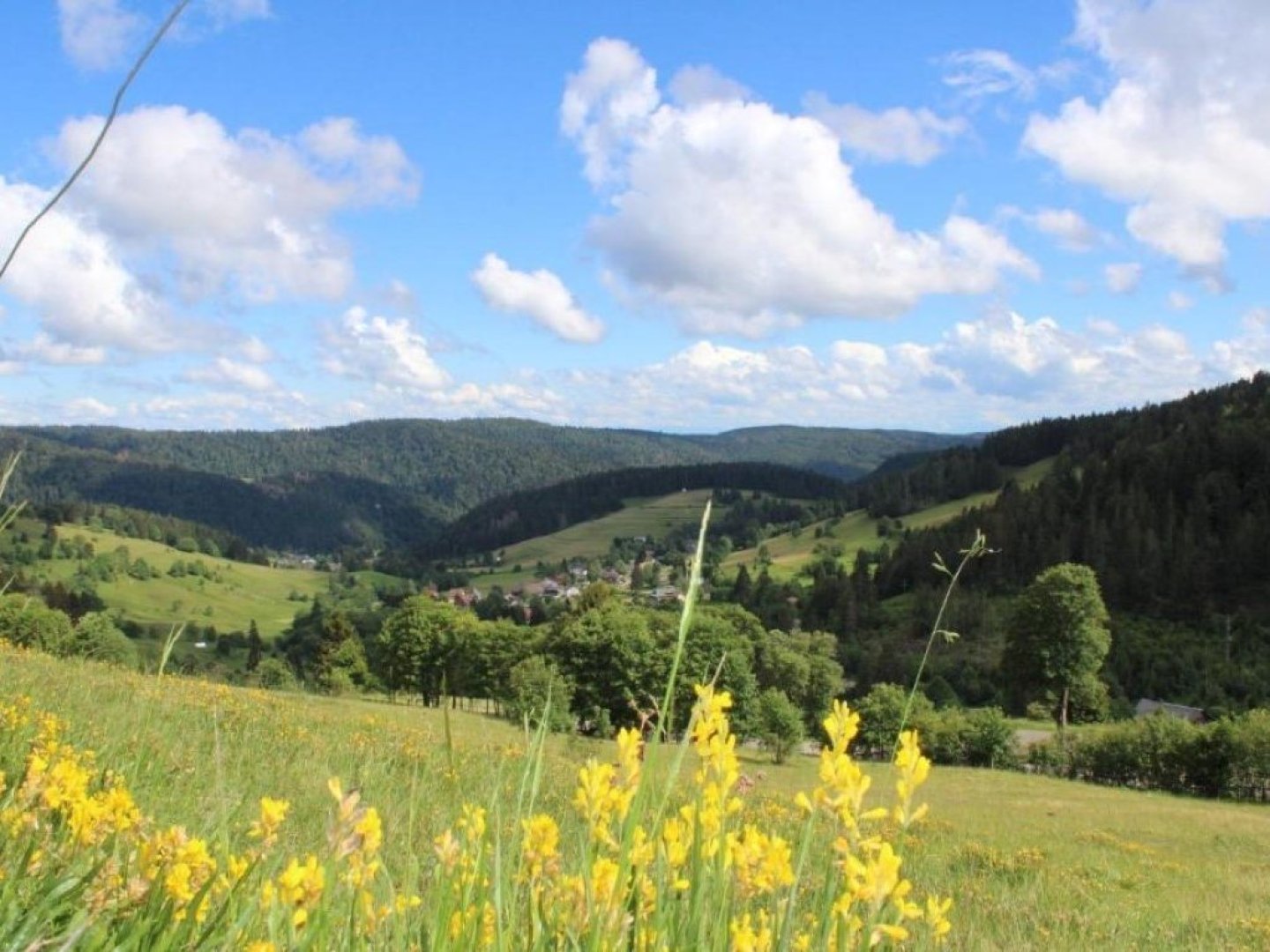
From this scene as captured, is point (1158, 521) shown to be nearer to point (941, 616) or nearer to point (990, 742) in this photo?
point (990, 742)

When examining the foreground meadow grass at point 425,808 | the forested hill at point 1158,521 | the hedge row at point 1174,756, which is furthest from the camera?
the forested hill at point 1158,521

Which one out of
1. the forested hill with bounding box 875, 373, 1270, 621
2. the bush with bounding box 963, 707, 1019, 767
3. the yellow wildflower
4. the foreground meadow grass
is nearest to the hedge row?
the bush with bounding box 963, 707, 1019, 767

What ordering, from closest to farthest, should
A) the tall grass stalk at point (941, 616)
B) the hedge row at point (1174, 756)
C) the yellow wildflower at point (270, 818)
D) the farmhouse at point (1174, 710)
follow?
the tall grass stalk at point (941, 616) < the yellow wildflower at point (270, 818) < the hedge row at point (1174, 756) < the farmhouse at point (1174, 710)

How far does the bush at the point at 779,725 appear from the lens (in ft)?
172

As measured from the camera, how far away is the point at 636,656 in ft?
211

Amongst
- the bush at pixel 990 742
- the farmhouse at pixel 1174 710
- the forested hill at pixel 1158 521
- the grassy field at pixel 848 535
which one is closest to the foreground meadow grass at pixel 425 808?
the bush at pixel 990 742

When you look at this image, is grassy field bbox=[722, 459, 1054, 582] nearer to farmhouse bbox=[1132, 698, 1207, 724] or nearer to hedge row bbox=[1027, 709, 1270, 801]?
farmhouse bbox=[1132, 698, 1207, 724]

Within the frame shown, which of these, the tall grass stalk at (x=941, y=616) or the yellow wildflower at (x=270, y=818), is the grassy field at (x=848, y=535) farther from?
the yellow wildflower at (x=270, y=818)

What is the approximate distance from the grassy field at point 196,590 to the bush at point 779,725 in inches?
3686

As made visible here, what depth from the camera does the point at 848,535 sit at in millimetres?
171375

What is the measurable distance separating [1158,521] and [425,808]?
418 ft

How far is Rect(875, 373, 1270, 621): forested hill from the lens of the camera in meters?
105

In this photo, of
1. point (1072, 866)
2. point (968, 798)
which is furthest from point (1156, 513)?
point (1072, 866)

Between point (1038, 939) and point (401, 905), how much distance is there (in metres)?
5.53
